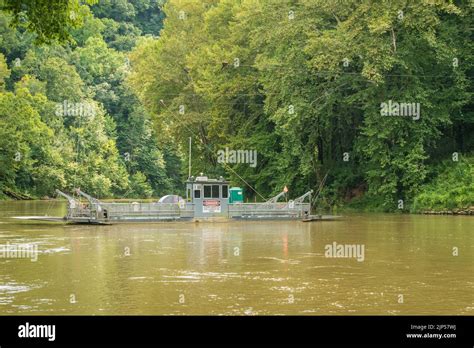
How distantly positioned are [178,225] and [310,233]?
33.0 feet

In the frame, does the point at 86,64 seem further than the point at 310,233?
Yes

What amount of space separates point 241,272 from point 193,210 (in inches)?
1043

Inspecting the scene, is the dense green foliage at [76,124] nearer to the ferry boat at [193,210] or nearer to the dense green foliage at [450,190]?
the ferry boat at [193,210]

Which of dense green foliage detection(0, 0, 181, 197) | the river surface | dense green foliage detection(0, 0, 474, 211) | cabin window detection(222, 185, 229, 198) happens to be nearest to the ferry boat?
cabin window detection(222, 185, 229, 198)

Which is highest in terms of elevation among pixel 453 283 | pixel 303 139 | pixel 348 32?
pixel 348 32

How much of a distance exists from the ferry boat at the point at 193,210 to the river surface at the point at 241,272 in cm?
812

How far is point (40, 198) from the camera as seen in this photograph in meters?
108

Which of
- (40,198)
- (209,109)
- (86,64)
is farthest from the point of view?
(86,64)

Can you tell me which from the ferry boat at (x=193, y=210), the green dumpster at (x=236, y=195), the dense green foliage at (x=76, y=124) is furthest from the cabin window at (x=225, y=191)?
the dense green foliage at (x=76, y=124)

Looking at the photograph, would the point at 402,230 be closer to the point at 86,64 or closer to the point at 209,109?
the point at 209,109

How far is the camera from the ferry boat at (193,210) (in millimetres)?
48000

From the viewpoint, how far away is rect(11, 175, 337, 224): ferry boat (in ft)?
157

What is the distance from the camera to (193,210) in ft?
163

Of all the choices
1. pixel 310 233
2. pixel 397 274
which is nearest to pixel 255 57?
pixel 310 233
